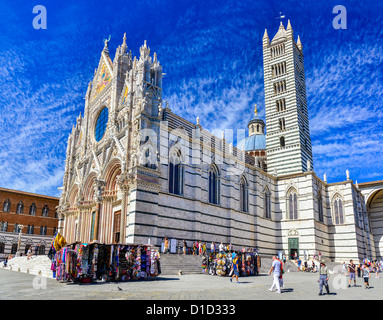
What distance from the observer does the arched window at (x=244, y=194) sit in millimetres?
31212

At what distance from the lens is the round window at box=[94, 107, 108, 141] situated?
30.8 m

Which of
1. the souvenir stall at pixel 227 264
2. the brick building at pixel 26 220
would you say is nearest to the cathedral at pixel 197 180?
the souvenir stall at pixel 227 264

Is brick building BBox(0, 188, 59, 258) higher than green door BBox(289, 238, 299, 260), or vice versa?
brick building BBox(0, 188, 59, 258)

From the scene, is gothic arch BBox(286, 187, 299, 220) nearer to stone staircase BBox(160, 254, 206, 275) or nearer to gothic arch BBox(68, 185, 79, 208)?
stone staircase BBox(160, 254, 206, 275)

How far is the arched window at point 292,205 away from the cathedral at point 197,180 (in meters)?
0.11

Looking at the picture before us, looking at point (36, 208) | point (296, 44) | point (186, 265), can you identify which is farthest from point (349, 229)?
point (36, 208)

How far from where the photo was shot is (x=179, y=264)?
20078 millimetres

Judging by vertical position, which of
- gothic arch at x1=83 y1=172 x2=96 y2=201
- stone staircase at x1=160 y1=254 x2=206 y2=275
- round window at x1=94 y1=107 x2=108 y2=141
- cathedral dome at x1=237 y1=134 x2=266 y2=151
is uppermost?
cathedral dome at x1=237 y1=134 x2=266 y2=151

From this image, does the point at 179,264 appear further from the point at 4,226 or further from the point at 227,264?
the point at 4,226

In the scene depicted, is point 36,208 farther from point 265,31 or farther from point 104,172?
point 265,31

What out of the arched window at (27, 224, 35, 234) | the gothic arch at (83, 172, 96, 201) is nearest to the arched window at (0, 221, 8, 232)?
the arched window at (27, 224, 35, 234)

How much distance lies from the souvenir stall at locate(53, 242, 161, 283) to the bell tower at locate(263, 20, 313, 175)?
2434 centimetres

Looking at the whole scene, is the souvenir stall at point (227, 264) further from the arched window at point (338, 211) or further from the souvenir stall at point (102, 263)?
the arched window at point (338, 211)
